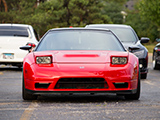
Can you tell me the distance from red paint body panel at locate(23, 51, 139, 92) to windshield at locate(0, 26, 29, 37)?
8580 millimetres

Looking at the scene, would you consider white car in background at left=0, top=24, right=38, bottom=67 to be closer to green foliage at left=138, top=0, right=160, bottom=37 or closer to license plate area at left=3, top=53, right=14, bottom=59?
license plate area at left=3, top=53, right=14, bottom=59

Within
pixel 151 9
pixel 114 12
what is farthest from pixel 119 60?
pixel 114 12

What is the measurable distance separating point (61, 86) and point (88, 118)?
1513 mm

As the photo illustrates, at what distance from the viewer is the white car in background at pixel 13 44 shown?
1541 centimetres

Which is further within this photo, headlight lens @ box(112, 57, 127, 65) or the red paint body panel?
headlight lens @ box(112, 57, 127, 65)

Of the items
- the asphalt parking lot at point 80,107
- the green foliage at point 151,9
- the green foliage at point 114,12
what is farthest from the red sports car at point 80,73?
the green foliage at point 114,12

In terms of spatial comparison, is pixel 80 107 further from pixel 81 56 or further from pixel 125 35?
pixel 125 35

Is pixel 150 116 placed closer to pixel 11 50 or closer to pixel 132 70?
pixel 132 70

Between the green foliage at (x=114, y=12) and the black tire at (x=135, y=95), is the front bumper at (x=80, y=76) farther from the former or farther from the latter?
the green foliage at (x=114, y=12)

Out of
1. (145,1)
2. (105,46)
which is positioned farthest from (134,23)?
(105,46)

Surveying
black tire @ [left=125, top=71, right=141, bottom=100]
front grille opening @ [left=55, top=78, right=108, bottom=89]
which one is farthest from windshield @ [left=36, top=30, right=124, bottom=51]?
front grille opening @ [left=55, top=78, right=108, bottom=89]

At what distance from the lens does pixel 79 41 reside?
853 centimetres

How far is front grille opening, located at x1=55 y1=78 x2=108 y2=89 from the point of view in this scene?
7.45 m

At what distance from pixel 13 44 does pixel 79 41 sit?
733 centimetres
